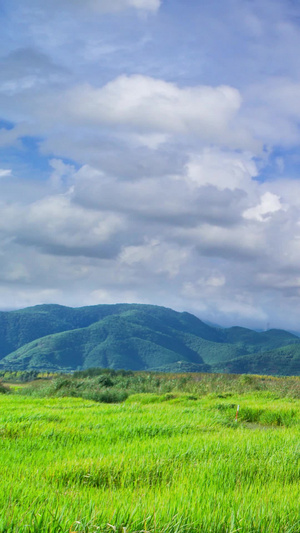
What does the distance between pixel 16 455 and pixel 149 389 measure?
30472mm

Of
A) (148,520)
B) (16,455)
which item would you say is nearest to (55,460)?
→ (16,455)

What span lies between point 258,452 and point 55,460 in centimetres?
429

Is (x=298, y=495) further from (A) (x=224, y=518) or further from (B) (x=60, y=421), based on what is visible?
(B) (x=60, y=421)

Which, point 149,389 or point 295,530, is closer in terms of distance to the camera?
point 295,530

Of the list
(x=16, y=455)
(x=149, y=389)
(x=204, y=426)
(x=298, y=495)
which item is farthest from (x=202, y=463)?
(x=149, y=389)

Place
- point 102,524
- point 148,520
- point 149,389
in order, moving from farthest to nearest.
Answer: point 149,389 → point 148,520 → point 102,524

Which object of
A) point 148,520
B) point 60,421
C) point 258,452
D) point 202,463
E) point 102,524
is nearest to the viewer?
point 102,524

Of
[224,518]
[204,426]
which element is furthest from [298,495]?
[204,426]

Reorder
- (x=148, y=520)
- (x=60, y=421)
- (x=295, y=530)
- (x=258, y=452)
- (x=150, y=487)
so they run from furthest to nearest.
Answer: (x=60, y=421), (x=258, y=452), (x=150, y=487), (x=295, y=530), (x=148, y=520)

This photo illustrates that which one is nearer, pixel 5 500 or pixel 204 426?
pixel 5 500

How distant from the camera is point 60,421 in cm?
1311

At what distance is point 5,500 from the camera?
17.1 feet

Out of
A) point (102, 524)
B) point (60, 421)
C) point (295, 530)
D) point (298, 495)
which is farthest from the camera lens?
point (60, 421)

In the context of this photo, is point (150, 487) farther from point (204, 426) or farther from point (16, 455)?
point (204, 426)
